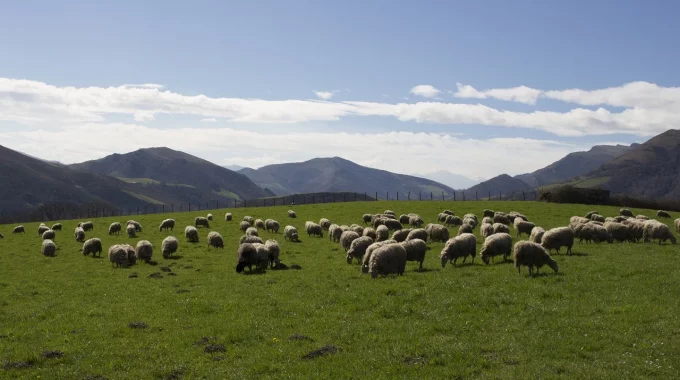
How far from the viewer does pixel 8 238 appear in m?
57.1

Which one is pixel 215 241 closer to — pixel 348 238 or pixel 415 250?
pixel 348 238

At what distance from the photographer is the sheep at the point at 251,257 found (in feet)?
102

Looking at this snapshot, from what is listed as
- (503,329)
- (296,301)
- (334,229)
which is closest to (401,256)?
(296,301)

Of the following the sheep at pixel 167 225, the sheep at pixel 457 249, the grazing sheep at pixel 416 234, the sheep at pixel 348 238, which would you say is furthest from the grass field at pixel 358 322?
the sheep at pixel 167 225

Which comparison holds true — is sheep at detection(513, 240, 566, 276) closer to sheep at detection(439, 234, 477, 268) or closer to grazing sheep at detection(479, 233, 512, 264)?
grazing sheep at detection(479, 233, 512, 264)

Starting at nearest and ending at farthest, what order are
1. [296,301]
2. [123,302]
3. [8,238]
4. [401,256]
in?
[296,301] → [123,302] → [401,256] → [8,238]

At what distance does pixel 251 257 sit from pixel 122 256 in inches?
445

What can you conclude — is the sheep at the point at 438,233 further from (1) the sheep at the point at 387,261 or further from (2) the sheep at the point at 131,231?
(2) the sheep at the point at 131,231

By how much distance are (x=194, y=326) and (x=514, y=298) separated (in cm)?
1276

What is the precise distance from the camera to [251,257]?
103ft

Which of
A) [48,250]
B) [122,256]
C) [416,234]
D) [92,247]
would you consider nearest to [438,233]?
[416,234]

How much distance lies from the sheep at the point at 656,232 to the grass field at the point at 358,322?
Answer: 5.56m

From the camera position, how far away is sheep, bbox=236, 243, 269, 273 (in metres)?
31.0

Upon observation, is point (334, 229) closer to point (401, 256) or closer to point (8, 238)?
point (401, 256)
